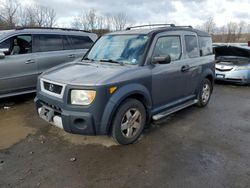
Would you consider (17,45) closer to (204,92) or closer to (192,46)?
(192,46)

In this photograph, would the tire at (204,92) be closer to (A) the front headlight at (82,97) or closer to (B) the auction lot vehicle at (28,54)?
(A) the front headlight at (82,97)

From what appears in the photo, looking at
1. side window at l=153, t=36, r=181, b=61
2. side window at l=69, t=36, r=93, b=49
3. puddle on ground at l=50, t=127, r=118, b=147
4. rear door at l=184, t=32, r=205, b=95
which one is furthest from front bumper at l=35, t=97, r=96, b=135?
side window at l=69, t=36, r=93, b=49

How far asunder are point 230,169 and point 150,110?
1.52 metres

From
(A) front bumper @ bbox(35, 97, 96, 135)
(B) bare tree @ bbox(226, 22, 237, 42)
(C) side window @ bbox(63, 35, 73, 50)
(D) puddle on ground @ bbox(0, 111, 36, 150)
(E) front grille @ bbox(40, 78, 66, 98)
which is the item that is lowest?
(D) puddle on ground @ bbox(0, 111, 36, 150)

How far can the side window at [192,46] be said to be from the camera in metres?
4.66

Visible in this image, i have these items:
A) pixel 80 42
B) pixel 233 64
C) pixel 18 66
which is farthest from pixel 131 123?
pixel 233 64

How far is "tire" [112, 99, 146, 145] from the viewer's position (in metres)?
3.35

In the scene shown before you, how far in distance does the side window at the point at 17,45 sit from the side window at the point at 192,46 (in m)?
3.88

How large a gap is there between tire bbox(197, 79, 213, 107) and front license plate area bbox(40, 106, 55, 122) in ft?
11.3

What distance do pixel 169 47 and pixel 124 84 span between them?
1.47 m

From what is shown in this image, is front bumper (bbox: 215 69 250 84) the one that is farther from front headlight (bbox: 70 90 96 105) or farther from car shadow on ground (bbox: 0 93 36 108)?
car shadow on ground (bbox: 0 93 36 108)

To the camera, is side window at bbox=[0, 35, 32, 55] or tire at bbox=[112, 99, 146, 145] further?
side window at bbox=[0, 35, 32, 55]

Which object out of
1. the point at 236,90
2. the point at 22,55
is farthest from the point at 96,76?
the point at 236,90

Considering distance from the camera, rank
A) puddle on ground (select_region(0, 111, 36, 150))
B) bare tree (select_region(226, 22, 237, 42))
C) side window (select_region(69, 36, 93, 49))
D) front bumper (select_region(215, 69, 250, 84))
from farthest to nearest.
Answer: bare tree (select_region(226, 22, 237, 42)), front bumper (select_region(215, 69, 250, 84)), side window (select_region(69, 36, 93, 49)), puddle on ground (select_region(0, 111, 36, 150))
